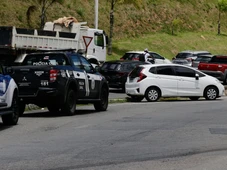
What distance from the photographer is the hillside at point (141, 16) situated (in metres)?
53.0

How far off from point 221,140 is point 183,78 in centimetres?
1487

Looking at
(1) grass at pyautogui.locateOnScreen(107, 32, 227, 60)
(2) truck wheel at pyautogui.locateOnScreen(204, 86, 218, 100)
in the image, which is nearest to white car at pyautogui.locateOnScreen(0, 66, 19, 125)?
(2) truck wheel at pyautogui.locateOnScreen(204, 86, 218, 100)

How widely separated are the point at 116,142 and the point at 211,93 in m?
16.6

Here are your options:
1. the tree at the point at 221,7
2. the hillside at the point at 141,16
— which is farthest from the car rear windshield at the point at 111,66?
the tree at the point at 221,7

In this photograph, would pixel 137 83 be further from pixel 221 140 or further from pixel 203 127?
pixel 221 140

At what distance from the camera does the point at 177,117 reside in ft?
64.6

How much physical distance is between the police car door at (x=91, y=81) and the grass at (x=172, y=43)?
31.0 meters

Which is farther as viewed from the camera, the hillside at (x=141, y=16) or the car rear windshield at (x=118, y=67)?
the hillside at (x=141, y=16)

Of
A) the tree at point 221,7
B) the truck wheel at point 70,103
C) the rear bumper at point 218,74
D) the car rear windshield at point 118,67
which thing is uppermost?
the tree at point 221,7

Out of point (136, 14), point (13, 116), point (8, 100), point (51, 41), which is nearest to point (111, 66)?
point (51, 41)

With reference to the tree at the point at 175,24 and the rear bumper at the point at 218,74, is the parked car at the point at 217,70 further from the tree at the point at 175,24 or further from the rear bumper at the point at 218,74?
the tree at the point at 175,24

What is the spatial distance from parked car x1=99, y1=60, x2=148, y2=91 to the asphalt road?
12.6 m

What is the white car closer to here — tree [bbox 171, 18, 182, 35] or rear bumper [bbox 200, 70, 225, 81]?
rear bumper [bbox 200, 70, 225, 81]

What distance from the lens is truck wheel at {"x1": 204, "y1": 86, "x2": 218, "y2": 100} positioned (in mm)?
29484
